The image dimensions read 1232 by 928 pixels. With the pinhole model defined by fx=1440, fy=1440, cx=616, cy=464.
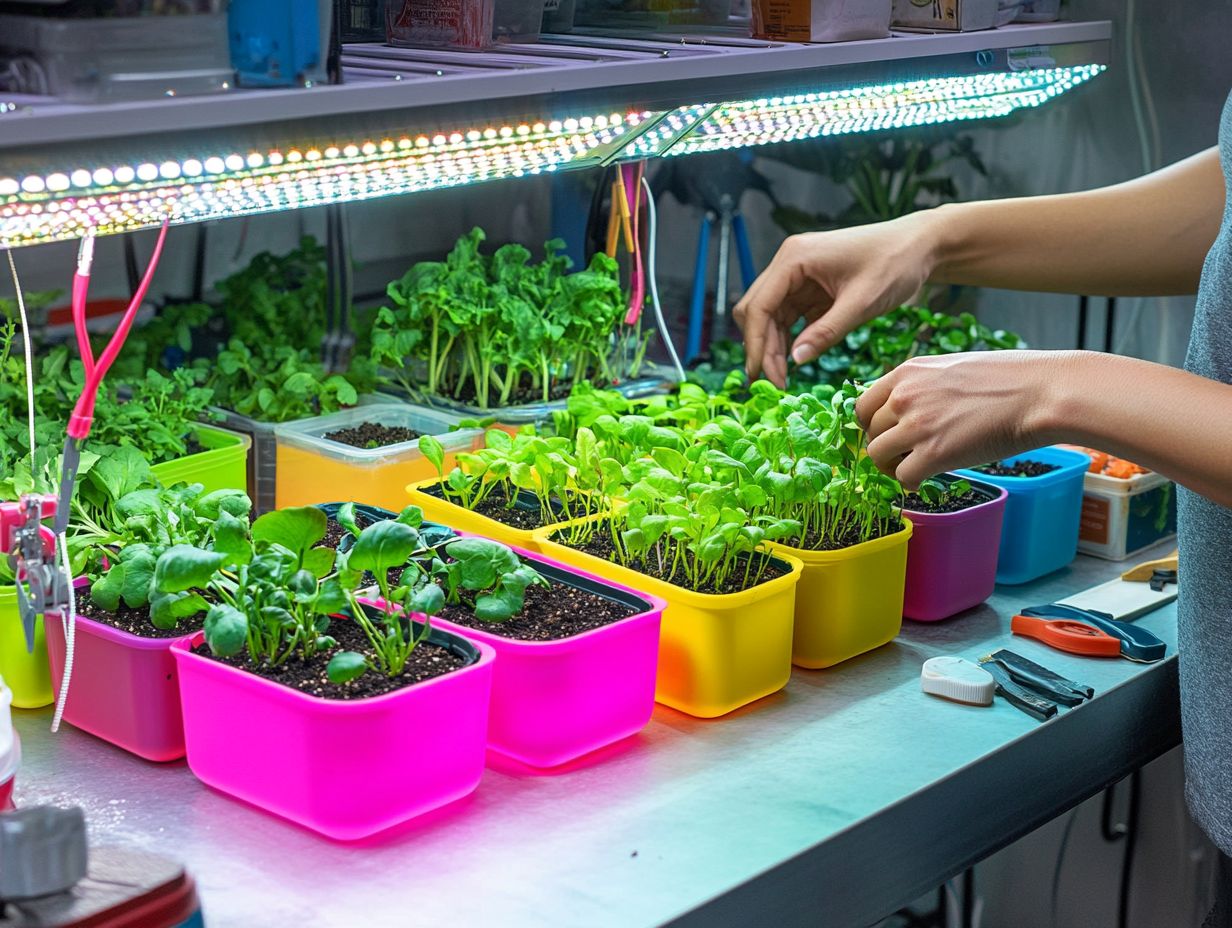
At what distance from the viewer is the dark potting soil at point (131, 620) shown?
1.28 metres

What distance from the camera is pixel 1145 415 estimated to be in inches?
49.9

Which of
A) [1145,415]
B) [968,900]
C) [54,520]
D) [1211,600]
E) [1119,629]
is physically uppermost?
[1145,415]

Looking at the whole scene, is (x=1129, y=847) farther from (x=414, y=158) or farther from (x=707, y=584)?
(x=414, y=158)

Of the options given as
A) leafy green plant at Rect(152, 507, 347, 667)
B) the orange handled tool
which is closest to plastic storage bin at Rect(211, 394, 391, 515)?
leafy green plant at Rect(152, 507, 347, 667)

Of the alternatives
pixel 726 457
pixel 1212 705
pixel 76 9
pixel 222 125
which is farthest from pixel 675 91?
pixel 1212 705

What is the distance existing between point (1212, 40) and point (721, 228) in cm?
88

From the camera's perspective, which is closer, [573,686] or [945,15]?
[573,686]

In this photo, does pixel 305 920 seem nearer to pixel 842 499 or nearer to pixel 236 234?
pixel 842 499

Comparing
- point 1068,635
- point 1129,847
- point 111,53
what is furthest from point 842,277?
point 111,53

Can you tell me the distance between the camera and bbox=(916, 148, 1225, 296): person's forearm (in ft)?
5.77

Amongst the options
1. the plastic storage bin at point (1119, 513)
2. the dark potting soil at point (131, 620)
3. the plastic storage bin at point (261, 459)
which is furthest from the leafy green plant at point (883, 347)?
the dark potting soil at point (131, 620)

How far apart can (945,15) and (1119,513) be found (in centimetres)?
71

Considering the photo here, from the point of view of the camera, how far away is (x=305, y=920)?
1.09 meters

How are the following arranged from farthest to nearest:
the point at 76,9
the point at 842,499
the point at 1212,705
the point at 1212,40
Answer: the point at 1212,40, the point at 842,499, the point at 1212,705, the point at 76,9
